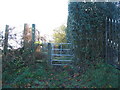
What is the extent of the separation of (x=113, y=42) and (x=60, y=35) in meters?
3.46

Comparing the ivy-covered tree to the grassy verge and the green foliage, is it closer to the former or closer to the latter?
the grassy verge

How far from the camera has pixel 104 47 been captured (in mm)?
6195

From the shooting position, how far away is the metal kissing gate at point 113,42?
16.1ft

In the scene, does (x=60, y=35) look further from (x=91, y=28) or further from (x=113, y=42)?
(x=113, y=42)

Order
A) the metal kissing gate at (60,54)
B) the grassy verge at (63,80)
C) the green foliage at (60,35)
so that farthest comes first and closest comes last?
the green foliage at (60,35) → the metal kissing gate at (60,54) → the grassy verge at (63,80)

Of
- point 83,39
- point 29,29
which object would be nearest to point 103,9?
point 83,39

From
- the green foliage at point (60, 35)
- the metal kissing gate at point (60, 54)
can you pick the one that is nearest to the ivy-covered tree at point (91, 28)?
the metal kissing gate at point (60, 54)

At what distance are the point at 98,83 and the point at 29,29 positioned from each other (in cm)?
358

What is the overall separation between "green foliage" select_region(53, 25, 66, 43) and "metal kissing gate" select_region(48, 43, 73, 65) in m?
0.75

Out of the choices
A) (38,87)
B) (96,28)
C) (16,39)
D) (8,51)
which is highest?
(96,28)

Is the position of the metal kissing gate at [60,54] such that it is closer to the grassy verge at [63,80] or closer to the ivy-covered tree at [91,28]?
the ivy-covered tree at [91,28]

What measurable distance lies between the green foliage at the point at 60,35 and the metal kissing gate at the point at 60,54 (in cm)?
75

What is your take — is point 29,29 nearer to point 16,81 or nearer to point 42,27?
point 42,27

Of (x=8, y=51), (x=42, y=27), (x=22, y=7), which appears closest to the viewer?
(x=8, y=51)
